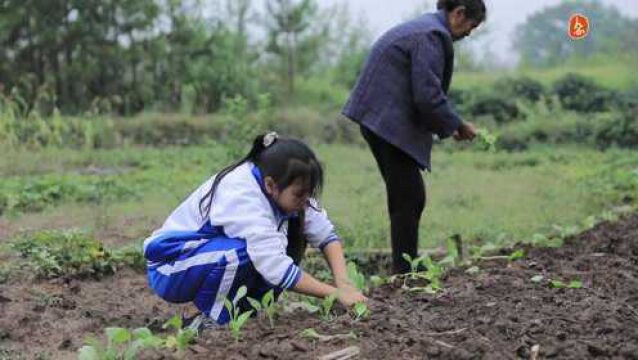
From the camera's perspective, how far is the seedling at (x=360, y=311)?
318 cm

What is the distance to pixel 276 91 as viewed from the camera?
59.7 ft

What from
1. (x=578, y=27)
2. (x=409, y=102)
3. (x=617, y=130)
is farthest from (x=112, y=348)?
(x=617, y=130)

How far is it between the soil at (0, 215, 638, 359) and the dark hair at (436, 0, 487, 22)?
1.17 metres

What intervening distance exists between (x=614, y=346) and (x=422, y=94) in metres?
1.96

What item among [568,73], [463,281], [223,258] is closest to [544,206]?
[463,281]

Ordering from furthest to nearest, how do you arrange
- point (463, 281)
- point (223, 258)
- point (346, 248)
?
point (346, 248), point (463, 281), point (223, 258)

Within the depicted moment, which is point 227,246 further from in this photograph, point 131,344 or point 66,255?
point 66,255

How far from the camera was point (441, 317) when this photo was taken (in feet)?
10.8

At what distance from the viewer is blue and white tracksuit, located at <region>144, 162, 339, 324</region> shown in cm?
347

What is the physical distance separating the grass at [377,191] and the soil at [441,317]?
1410 mm

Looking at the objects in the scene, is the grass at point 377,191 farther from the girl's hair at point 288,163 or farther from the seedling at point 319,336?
the seedling at point 319,336

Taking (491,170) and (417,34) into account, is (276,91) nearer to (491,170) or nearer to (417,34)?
(491,170)

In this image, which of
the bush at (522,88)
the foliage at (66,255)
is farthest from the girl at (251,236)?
the bush at (522,88)

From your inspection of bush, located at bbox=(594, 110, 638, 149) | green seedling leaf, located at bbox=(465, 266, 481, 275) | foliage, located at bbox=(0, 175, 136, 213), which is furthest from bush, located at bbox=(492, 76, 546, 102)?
green seedling leaf, located at bbox=(465, 266, 481, 275)
